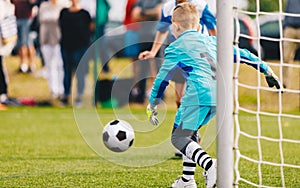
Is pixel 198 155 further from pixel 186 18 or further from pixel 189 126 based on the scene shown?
pixel 186 18

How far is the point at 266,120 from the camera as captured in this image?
397 inches

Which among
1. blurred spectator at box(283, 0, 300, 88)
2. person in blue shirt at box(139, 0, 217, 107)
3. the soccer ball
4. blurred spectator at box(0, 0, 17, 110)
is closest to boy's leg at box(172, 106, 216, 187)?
the soccer ball

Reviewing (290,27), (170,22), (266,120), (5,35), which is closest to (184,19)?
(170,22)


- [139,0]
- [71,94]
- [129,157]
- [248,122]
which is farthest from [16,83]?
[129,157]

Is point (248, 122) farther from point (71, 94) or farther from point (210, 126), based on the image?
point (210, 126)

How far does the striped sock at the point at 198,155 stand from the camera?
4.30 m

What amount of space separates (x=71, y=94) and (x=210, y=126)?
23.2ft

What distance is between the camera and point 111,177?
16.7 ft

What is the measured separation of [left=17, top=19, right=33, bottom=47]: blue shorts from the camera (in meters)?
12.3

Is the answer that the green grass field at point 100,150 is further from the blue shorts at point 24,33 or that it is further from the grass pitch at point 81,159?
the blue shorts at point 24,33

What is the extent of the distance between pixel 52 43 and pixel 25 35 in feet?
1.87

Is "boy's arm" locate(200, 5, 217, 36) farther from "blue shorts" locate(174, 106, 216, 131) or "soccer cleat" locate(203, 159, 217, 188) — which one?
"soccer cleat" locate(203, 159, 217, 188)

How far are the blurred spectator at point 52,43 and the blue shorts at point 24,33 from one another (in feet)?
0.93

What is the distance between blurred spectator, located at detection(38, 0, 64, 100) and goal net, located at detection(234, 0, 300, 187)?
3035 millimetres
